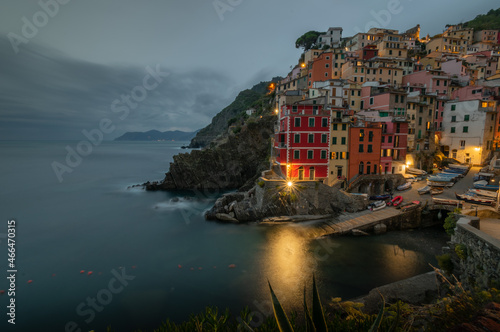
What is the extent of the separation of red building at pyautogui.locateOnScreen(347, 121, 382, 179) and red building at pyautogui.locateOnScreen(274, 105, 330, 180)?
366cm

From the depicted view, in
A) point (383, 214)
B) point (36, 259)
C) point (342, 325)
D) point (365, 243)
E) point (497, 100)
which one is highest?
point (497, 100)

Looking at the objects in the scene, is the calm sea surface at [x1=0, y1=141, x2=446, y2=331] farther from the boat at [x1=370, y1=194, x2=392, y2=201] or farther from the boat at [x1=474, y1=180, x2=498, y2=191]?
the boat at [x1=474, y1=180, x2=498, y2=191]

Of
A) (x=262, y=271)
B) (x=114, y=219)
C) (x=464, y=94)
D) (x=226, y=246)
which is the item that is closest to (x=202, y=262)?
(x=226, y=246)

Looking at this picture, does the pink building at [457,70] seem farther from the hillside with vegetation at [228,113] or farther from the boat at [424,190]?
the hillside with vegetation at [228,113]

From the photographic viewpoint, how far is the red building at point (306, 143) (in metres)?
32.7

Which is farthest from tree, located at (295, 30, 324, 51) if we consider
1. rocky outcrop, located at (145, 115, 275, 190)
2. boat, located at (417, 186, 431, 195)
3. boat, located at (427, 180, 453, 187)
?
boat, located at (417, 186, 431, 195)

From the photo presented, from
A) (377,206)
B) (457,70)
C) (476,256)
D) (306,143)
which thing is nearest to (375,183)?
(377,206)

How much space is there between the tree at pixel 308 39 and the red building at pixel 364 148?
54817 mm

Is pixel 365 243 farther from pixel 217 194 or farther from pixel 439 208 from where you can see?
pixel 217 194

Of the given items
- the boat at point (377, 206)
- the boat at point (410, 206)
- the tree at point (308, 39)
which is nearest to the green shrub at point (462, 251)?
the boat at point (410, 206)

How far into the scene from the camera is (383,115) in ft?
120

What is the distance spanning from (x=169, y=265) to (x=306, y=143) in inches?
900

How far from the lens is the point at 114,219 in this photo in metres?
35.5

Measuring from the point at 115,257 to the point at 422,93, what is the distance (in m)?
54.8
